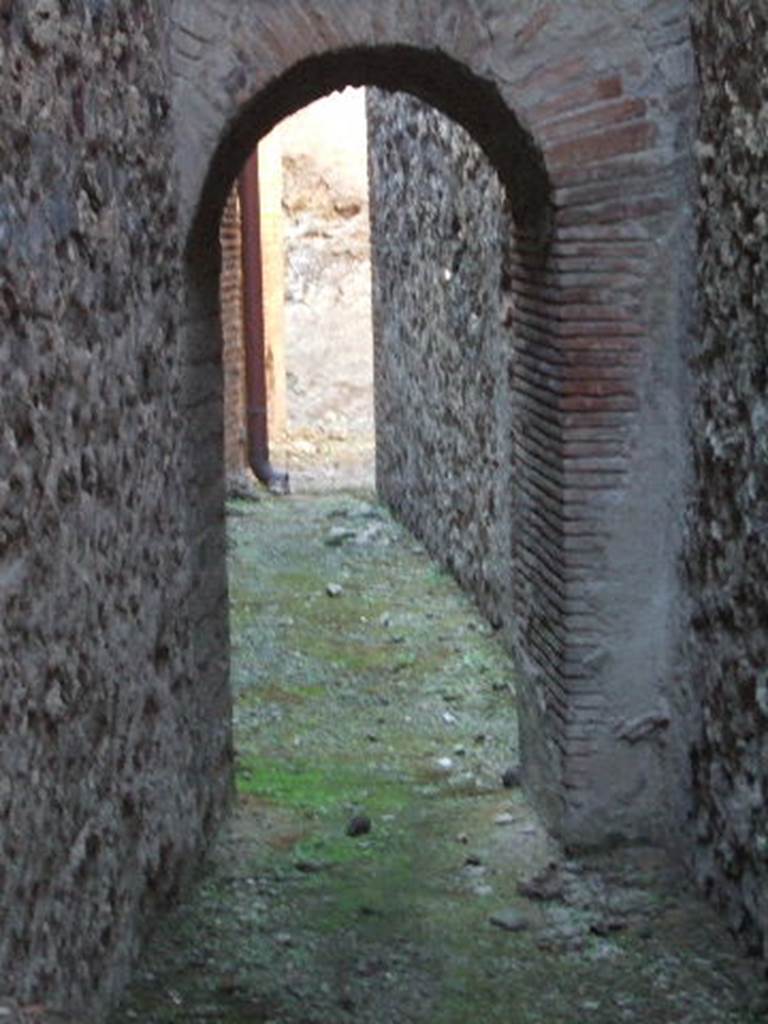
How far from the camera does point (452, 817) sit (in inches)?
239

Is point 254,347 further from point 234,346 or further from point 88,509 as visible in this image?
Result: point 88,509

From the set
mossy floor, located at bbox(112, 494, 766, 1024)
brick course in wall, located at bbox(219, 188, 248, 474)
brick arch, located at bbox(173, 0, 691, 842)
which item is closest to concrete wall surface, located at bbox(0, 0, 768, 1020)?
brick arch, located at bbox(173, 0, 691, 842)

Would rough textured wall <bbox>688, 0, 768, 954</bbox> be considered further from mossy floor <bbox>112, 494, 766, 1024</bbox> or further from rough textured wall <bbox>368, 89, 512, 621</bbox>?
rough textured wall <bbox>368, 89, 512, 621</bbox>

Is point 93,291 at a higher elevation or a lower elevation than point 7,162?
lower

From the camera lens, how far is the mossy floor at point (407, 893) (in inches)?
→ 183

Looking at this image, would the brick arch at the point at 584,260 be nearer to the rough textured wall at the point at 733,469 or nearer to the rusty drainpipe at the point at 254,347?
the rough textured wall at the point at 733,469

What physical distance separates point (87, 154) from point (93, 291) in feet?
1.04

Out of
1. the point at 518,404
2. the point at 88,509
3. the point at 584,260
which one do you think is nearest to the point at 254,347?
the point at 518,404

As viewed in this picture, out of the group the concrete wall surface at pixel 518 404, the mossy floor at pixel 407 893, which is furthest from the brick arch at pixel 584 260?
the mossy floor at pixel 407 893

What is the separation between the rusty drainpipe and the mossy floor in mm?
4800

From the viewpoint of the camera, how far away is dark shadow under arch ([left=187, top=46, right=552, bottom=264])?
5262 millimetres

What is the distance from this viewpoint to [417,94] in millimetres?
5859

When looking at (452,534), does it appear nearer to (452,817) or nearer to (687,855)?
(452,817)

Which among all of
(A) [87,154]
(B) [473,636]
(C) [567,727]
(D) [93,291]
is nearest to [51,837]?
(D) [93,291]
